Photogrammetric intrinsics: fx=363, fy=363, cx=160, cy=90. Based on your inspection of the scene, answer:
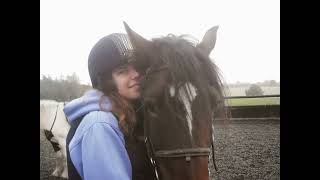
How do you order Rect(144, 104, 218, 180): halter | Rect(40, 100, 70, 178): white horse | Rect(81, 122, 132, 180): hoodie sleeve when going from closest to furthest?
Rect(144, 104, 218, 180): halter < Rect(81, 122, 132, 180): hoodie sleeve < Rect(40, 100, 70, 178): white horse

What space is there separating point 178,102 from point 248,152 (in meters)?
0.51

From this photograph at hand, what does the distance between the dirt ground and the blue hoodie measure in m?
0.29

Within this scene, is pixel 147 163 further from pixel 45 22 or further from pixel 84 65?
pixel 45 22

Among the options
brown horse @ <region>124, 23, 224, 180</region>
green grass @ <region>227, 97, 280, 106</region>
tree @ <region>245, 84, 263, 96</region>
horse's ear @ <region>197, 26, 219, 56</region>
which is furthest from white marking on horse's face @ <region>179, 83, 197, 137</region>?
tree @ <region>245, 84, 263, 96</region>

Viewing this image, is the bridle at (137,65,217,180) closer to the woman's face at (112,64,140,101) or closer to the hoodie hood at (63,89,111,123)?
the woman's face at (112,64,140,101)

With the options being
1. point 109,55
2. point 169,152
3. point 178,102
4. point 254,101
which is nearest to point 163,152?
point 169,152

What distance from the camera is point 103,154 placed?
3.93ft

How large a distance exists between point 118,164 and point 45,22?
70 centimetres

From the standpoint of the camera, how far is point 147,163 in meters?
1.27

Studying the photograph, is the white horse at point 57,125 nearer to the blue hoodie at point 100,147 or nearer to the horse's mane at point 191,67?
the blue hoodie at point 100,147

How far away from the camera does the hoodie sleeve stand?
1197 mm

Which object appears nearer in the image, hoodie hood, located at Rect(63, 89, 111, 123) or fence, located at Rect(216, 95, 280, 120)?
hoodie hood, located at Rect(63, 89, 111, 123)

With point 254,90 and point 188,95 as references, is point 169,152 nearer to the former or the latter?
point 188,95

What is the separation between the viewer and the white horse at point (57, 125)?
1403 mm
